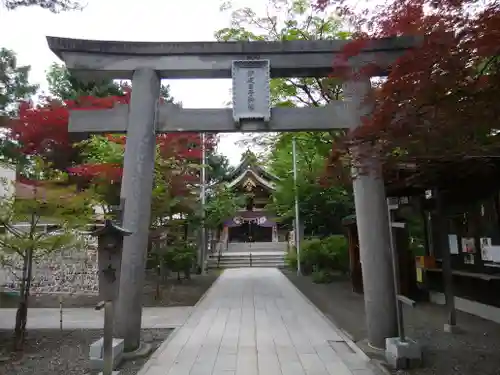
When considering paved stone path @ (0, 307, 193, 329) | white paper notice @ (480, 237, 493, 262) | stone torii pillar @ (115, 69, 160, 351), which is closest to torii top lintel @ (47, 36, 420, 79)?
stone torii pillar @ (115, 69, 160, 351)

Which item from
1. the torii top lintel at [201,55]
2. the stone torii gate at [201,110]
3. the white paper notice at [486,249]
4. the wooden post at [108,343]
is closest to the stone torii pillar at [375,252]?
the stone torii gate at [201,110]

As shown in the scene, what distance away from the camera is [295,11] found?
12117mm

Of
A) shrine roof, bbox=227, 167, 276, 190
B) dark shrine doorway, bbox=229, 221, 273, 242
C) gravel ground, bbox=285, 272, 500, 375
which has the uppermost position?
shrine roof, bbox=227, 167, 276, 190

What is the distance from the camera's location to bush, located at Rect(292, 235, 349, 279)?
1627 centimetres

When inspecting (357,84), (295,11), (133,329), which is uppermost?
(295,11)

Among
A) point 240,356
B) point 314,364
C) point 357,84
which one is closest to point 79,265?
point 240,356

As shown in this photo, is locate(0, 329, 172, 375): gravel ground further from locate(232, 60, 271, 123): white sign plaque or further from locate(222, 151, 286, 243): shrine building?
locate(222, 151, 286, 243): shrine building

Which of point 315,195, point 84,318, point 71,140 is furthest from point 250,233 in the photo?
point 84,318

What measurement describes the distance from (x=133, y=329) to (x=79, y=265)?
571cm

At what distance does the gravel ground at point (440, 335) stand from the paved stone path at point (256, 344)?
1.77ft

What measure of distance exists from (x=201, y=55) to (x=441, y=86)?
415 cm

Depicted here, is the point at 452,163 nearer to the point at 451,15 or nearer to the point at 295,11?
the point at 451,15

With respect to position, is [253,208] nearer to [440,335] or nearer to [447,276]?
[447,276]

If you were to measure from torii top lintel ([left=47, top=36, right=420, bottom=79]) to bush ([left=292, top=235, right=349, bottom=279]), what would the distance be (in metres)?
10.7
